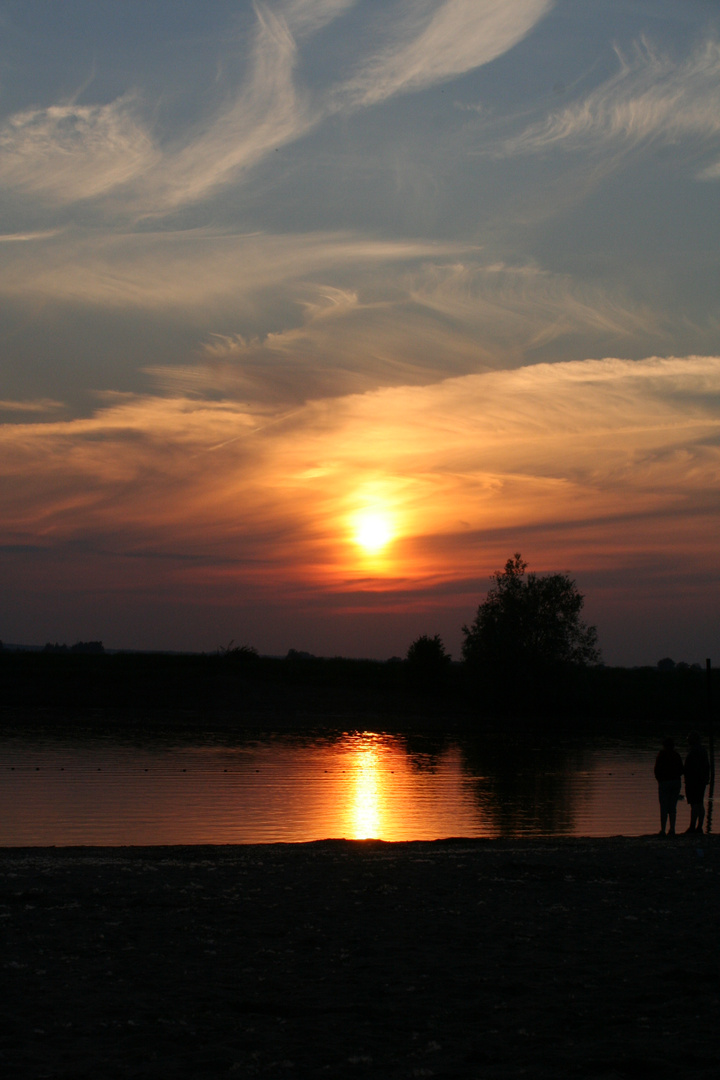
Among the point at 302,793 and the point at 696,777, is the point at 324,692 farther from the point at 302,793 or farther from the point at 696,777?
the point at 696,777

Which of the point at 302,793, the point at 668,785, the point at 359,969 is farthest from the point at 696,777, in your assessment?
the point at 359,969

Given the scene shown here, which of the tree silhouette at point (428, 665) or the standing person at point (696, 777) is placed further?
the tree silhouette at point (428, 665)

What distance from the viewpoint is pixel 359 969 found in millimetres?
8242

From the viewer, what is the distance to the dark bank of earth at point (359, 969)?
20.6 feet

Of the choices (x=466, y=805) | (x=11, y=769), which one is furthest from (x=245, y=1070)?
(x=11, y=769)

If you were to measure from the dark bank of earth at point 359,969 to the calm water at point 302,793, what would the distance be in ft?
24.2

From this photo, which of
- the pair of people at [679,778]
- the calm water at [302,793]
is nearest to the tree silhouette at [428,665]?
the calm water at [302,793]

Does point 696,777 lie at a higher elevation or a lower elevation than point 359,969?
higher

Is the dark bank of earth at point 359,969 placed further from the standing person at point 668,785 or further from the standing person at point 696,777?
the standing person at point 696,777

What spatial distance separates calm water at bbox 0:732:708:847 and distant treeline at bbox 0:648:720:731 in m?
16.9

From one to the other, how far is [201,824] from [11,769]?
11556mm

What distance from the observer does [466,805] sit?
1012 inches

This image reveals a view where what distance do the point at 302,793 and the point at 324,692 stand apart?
3695cm

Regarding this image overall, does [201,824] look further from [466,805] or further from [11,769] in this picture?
[11,769]
